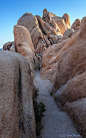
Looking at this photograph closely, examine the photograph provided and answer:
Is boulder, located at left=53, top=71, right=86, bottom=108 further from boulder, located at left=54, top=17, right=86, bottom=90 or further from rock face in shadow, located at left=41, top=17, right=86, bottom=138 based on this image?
boulder, located at left=54, top=17, right=86, bottom=90

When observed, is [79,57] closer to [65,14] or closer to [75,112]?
[75,112]

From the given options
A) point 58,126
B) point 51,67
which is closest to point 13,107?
point 58,126

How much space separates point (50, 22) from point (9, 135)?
38666 millimetres

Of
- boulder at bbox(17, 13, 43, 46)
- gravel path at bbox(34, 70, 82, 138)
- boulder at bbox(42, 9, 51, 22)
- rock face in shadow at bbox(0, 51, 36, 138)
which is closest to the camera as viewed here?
rock face in shadow at bbox(0, 51, 36, 138)

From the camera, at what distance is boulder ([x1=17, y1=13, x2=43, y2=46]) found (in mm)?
26484

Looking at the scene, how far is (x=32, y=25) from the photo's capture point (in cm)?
2923

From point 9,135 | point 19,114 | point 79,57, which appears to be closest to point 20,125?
point 19,114

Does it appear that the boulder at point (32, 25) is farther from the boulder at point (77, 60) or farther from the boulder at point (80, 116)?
the boulder at point (80, 116)

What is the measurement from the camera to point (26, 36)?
18.7 meters

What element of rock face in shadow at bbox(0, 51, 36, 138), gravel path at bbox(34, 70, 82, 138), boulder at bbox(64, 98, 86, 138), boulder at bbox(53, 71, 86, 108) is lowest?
gravel path at bbox(34, 70, 82, 138)

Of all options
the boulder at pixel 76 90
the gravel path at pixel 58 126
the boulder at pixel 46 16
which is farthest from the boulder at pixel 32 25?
the gravel path at pixel 58 126

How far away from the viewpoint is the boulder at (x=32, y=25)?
26.5 metres

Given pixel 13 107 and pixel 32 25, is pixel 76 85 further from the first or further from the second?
pixel 32 25

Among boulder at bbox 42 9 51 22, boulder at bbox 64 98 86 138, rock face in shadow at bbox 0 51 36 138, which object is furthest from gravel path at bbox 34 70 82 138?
boulder at bbox 42 9 51 22
